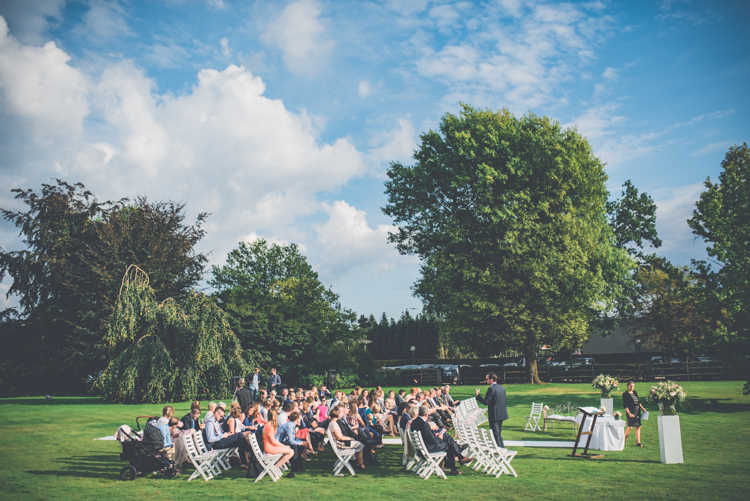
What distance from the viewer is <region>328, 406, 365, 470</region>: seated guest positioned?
9828mm

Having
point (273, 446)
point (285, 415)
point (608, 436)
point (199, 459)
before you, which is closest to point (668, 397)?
point (608, 436)

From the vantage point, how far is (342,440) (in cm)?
995

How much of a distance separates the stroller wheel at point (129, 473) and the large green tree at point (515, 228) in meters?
21.5

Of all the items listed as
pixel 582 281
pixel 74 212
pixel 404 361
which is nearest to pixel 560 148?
pixel 582 281

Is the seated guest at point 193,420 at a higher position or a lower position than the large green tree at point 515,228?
lower

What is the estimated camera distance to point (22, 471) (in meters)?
9.29

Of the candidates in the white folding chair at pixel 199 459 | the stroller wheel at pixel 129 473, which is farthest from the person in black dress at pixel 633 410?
the stroller wheel at pixel 129 473

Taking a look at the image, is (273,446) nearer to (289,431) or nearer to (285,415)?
(289,431)

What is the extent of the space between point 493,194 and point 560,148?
14.2ft

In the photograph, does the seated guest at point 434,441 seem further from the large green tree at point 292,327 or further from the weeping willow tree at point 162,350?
the large green tree at point 292,327

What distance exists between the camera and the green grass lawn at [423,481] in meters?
7.66

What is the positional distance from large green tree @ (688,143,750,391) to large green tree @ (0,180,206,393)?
25510mm

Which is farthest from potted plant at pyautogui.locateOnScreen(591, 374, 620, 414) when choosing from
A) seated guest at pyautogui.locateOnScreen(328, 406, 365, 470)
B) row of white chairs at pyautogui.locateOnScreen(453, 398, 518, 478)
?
seated guest at pyautogui.locateOnScreen(328, 406, 365, 470)

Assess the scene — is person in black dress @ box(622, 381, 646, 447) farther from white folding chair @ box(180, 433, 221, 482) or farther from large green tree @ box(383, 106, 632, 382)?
large green tree @ box(383, 106, 632, 382)
